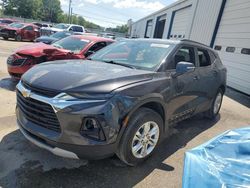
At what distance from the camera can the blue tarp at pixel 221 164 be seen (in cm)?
163

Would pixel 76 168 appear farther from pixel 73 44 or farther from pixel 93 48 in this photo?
pixel 73 44

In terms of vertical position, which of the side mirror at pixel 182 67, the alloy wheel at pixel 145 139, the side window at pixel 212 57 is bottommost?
the alloy wheel at pixel 145 139

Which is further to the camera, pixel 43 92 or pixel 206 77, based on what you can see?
pixel 206 77

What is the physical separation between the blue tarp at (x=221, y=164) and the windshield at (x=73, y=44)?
543 cm

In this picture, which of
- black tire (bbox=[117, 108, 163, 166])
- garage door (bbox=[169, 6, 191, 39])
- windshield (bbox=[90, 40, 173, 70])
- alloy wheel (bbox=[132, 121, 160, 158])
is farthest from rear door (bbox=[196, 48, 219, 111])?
garage door (bbox=[169, 6, 191, 39])

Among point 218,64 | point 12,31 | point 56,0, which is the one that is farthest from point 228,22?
point 56,0

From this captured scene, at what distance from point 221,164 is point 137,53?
2.42 metres

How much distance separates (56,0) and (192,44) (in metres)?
106

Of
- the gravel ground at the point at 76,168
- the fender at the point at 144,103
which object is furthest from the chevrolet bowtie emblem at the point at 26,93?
the fender at the point at 144,103

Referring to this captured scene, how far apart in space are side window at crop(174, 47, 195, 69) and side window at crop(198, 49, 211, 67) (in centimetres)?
31

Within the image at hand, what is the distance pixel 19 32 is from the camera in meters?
19.4

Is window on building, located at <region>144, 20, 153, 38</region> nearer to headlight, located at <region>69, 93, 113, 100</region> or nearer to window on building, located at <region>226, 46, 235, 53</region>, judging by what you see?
window on building, located at <region>226, 46, 235, 53</region>

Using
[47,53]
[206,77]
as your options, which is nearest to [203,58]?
[206,77]

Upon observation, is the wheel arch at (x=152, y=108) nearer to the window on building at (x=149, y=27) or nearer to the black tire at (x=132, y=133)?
the black tire at (x=132, y=133)
